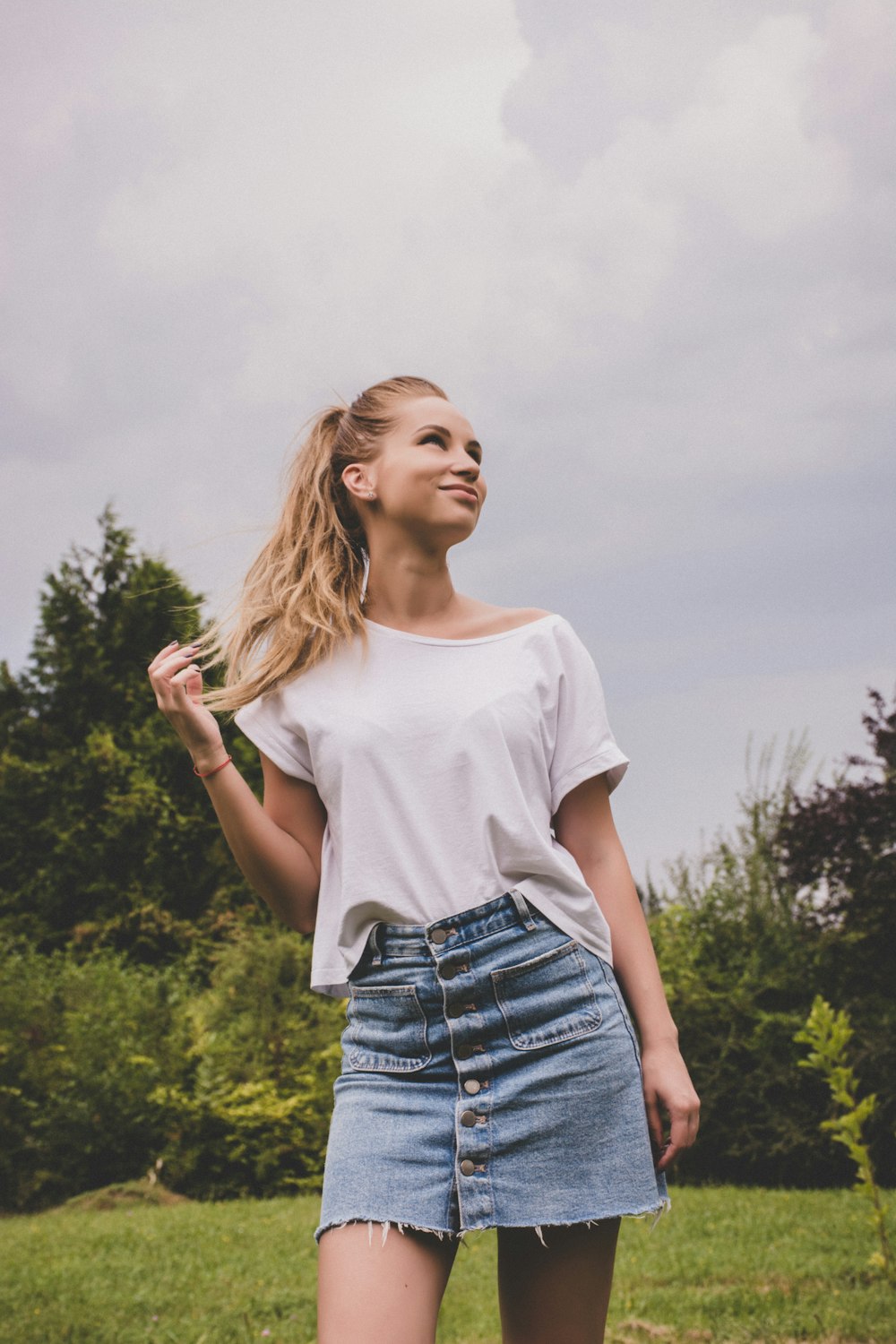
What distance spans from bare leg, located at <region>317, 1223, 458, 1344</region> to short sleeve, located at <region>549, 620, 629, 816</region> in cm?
77

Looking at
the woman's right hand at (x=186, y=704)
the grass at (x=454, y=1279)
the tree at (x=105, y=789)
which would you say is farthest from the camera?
the tree at (x=105, y=789)

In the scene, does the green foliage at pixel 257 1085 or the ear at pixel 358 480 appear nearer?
the ear at pixel 358 480

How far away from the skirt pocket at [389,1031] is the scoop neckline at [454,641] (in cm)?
65

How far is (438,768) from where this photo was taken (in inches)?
80.8

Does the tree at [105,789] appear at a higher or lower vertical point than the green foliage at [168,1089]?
higher

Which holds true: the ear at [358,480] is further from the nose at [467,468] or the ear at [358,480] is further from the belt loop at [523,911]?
the belt loop at [523,911]

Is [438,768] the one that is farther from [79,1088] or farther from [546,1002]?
[79,1088]

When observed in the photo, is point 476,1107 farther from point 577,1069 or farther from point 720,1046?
point 720,1046

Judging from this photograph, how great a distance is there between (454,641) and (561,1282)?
3.63ft

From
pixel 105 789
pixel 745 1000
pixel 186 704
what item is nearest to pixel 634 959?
pixel 186 704

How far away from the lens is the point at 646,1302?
4910 mm

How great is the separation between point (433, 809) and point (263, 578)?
76 cm

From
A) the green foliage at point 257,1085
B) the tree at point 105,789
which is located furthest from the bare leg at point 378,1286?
the tree at point 105,789

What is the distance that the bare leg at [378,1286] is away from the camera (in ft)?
5.71
